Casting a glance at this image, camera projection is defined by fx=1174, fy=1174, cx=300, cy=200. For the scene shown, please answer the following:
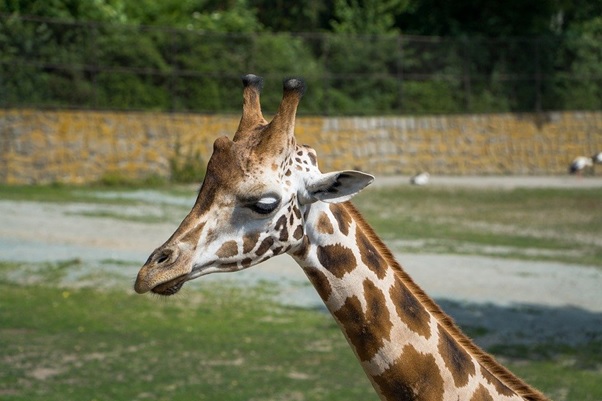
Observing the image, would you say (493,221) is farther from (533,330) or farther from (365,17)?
(365,17)

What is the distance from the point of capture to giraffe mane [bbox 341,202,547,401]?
167 inches

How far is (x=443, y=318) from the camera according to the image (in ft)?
14.1

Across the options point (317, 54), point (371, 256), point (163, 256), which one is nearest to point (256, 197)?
point (163, 256)

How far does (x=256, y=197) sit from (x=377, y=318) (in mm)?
603

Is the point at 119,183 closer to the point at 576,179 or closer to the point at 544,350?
the point at 576,179

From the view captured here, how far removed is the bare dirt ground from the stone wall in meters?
5.00

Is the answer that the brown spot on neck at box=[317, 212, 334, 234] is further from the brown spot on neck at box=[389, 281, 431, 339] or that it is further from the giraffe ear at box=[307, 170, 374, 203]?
the brown spot on neck at box=[389, 281, 431, 339]

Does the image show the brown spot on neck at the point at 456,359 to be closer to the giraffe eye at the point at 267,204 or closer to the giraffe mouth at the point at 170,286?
the giraffe eye at the point at 267,204

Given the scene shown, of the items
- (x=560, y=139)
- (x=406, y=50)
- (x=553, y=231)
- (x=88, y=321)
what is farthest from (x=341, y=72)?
(x=88, y=321)

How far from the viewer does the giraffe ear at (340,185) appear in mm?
3893

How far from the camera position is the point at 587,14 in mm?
33469

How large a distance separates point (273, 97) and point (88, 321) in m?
16.4

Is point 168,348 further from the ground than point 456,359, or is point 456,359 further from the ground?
point 456,359

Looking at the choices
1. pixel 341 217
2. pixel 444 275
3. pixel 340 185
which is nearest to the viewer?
pixel 340 185
